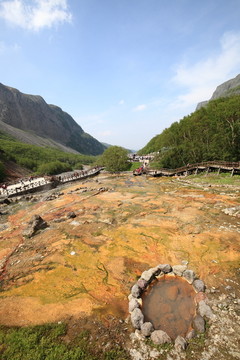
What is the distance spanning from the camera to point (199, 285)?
292 inches

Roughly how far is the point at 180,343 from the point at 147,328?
1078 millimetres

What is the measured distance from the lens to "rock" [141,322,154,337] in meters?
5.65

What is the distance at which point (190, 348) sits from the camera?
523 centimetres

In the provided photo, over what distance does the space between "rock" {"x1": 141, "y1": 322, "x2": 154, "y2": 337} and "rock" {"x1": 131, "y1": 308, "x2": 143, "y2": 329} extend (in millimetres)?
174

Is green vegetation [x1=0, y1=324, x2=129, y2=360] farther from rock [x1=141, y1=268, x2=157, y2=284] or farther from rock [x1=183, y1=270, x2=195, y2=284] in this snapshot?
rock [x1=183, y1=270, x2=195, y2=284]

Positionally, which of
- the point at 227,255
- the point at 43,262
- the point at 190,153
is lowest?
the point at 227,255

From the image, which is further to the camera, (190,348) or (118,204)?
(118,204)

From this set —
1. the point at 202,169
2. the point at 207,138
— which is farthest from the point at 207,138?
the point at 202,169

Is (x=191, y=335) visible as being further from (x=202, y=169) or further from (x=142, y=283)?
(x=202, y=169)

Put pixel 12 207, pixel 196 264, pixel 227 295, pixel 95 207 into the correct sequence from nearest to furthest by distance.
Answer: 1. pixel 227 295
2. pixel 196 264
3. pixel 95 207
4. pixel 12 207

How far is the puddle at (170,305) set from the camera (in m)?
6.03

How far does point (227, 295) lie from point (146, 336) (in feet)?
12.8

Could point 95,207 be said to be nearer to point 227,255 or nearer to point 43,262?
point 43,262

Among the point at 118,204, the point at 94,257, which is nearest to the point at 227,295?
the point at 94,257
